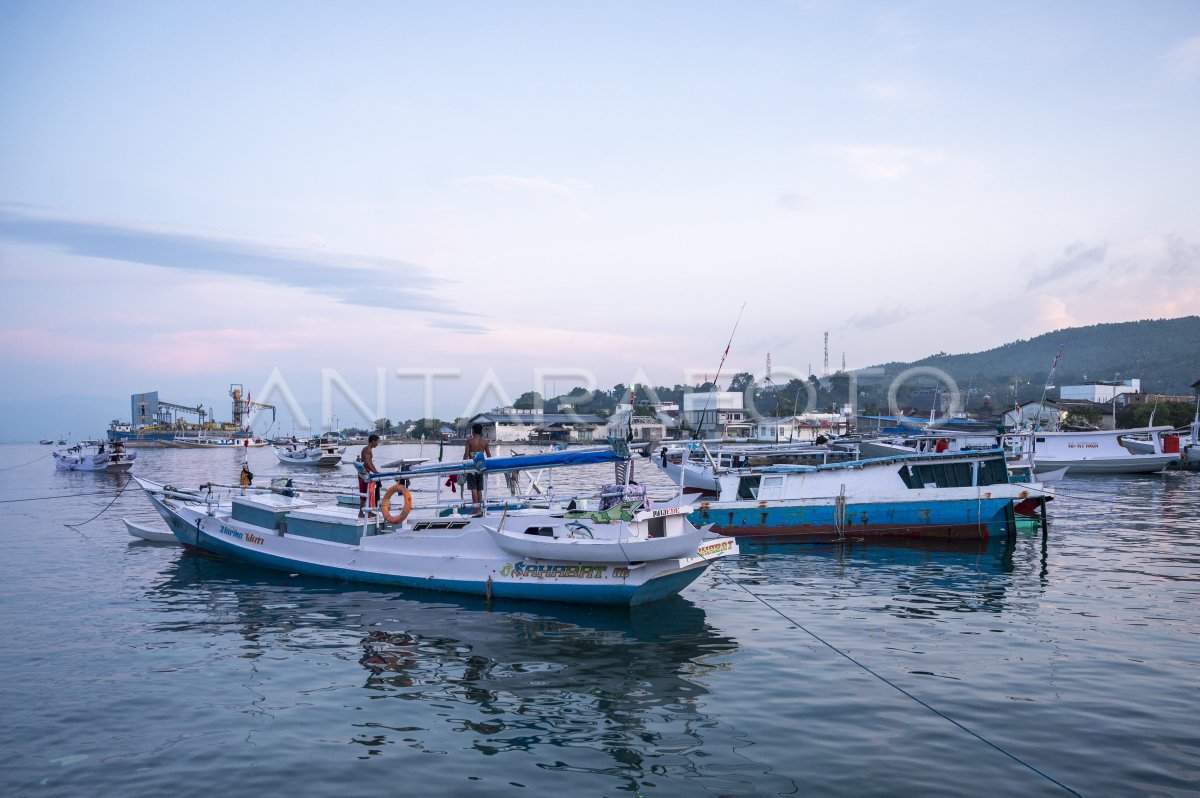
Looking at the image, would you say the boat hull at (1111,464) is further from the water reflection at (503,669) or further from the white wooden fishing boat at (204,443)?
the white wooden fishing boat at (204,443)

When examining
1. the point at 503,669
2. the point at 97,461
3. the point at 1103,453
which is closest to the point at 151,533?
the point at 503,669

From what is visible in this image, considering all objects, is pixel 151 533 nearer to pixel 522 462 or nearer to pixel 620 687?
pixel 522 462

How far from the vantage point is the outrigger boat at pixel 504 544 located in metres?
17.5

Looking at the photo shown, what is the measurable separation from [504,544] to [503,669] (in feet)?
15.6

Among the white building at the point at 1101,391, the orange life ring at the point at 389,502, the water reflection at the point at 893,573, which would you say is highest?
the white building at the point at 1101,391

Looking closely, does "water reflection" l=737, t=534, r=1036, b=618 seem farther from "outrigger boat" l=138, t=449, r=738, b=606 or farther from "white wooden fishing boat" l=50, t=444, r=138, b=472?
"white wooden fishing boat" l=50, t=444, r=138, b=472

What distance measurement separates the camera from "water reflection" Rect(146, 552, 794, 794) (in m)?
10.5

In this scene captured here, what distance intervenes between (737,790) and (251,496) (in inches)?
839

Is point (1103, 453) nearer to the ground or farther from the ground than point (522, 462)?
nearer to the ground

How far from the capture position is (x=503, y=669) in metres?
13.9

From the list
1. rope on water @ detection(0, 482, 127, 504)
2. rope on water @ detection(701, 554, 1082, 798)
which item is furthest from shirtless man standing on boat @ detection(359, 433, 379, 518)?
rope on water @ detection(0, 482, 127, 504)

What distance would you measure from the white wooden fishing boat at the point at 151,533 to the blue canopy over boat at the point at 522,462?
14566 millimetres

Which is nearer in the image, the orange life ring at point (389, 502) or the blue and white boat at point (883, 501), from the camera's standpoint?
the orange life ring at point (389, 502)

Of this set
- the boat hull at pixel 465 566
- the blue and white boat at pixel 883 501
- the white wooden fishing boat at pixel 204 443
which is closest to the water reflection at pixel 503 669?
the boat hull at pixel 465 566
